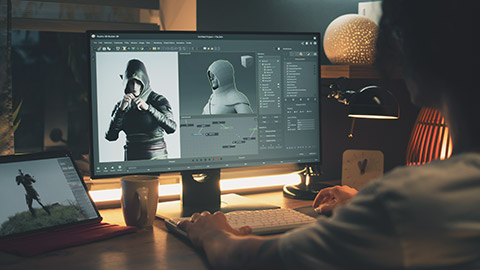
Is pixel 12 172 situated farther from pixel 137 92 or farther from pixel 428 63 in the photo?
pixel 428 63

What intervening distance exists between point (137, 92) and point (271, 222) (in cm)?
48

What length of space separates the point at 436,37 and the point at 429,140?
39.7 inches

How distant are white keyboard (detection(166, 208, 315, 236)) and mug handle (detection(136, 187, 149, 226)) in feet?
0.20

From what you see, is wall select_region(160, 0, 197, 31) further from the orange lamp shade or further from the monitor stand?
the orange lamp shade

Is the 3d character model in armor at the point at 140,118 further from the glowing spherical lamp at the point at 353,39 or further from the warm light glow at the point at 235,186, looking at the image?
the glowing spherical lamp at the point at 353,39

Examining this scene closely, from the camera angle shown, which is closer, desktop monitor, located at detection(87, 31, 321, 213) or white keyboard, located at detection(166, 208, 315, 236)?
white keyboard, located at detection(166, 208, 315, 236)

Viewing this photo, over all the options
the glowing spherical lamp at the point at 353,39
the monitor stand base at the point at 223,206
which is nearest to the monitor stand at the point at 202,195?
the monitor stand base at the point at 223,206

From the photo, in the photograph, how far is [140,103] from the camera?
4.37 ft

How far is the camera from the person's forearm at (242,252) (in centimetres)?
82

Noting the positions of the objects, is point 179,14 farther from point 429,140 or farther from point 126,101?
point 429,140

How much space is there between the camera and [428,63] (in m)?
0.75

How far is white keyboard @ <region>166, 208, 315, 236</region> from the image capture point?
1214 mm

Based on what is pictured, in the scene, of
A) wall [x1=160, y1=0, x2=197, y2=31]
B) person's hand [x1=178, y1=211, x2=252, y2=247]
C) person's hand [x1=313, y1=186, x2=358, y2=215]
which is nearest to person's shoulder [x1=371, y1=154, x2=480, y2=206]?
person's hand [x1=178, y1=211, x2=252, y2=247]

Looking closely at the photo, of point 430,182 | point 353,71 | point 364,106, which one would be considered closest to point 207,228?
point 430,182
